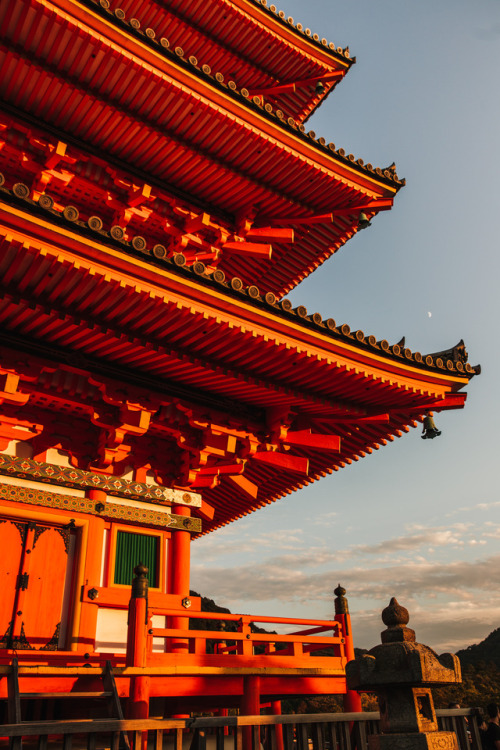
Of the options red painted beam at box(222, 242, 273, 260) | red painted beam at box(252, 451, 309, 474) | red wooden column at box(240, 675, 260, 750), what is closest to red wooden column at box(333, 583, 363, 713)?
red wooden column at box(240, 675, 260, 750)

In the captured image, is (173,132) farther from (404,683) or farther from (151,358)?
(404,683)

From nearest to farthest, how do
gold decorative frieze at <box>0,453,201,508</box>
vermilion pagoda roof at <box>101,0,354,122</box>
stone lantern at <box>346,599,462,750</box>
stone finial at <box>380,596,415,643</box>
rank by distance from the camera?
stone lantern at <box>346,599,462,750</box>, stone finial at <box>380,596,415,643</box>, gold decorative frieze at <box>0,453,201,508</box>, vermilion pagoda roof at <box>101,0,354,122</box>

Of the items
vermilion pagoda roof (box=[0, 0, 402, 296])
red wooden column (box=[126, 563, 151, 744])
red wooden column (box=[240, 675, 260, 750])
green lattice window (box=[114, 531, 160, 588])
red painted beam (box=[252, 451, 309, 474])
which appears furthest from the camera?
red painted beam (box=[252, 451, 309, 474])

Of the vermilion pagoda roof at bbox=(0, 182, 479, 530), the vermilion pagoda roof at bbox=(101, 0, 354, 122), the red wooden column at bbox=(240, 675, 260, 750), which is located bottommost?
the red wooden column at bbox=(240, 675, 260, 750)

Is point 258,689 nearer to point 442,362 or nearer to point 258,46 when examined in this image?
point 442,362

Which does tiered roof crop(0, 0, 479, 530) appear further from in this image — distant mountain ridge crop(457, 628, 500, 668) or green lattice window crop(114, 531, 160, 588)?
distant mountain ridge crop(457, 628, 500, 668)

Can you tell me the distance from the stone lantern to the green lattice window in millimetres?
4054

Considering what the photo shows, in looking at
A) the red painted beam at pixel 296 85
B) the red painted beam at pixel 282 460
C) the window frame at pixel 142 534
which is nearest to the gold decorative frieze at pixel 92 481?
the window frame at pixel 142 534

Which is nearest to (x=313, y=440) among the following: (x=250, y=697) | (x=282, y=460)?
(x=282, y=460)

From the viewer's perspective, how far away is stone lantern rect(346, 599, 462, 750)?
16.2 ft

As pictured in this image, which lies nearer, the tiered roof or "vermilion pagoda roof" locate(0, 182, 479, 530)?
"vermilion pagoda roof" locate(0, 182, 479, 530)

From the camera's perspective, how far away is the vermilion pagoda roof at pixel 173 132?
892 centimetres

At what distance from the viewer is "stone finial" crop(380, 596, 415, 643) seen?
5398 millimetres

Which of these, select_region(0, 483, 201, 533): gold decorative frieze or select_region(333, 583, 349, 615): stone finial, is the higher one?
select_region(0, 483, 201, 533): gold decorative frieze
